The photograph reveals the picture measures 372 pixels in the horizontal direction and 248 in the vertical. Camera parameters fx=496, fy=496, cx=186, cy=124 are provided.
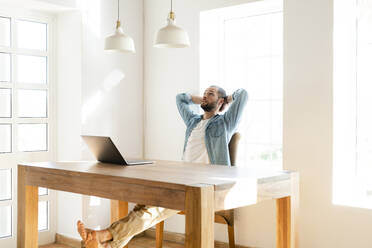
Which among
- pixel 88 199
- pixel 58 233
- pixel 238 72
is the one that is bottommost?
pixel 58 233

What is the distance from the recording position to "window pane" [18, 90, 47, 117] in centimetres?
422

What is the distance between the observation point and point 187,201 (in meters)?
2.18

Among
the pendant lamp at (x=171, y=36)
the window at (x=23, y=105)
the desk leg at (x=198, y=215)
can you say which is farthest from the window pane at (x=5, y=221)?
the desk leg at (x=198, y=215)

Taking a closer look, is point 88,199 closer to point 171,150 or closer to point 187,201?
point 171,150

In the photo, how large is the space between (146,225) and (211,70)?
1.91 metres

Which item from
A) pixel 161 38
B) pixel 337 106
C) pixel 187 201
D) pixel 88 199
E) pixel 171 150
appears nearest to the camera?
pixel 187 201

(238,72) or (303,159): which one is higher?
(238,72)

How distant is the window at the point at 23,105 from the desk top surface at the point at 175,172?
1.15 m

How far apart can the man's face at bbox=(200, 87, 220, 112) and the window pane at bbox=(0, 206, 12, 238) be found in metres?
1.85

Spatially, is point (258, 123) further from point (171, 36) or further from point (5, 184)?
point (5, 184)

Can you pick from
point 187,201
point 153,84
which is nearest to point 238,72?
point 153,84

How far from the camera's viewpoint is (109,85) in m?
4.52

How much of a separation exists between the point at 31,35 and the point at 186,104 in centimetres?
147

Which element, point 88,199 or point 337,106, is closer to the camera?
point 337,106
